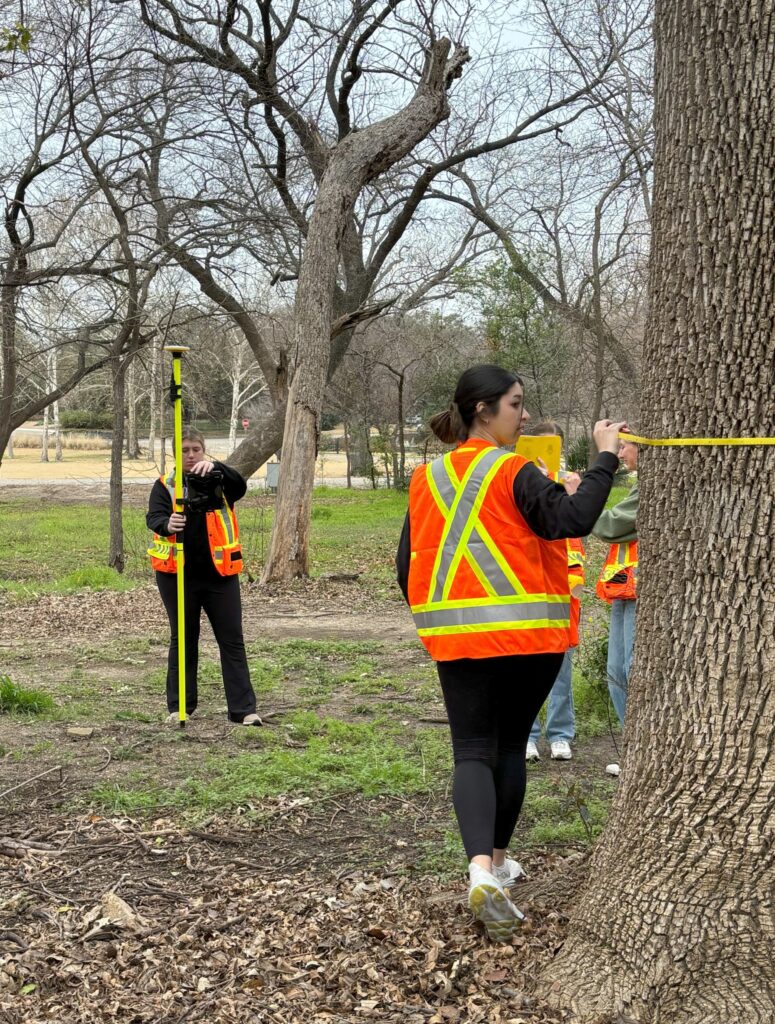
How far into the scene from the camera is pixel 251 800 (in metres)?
4.89

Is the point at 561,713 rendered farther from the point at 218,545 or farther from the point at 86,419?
the point at 86,419

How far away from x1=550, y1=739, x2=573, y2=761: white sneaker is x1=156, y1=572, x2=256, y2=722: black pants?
Answer: 75.3 inches

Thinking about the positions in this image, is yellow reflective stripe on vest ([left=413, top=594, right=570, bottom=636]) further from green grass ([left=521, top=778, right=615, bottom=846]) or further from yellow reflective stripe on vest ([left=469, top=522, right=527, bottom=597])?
green grass ([left=521, top=778, right=615, bottom=846])

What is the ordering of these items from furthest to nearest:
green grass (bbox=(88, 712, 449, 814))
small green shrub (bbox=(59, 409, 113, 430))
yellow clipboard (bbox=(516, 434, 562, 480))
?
small green shrub (bbox=(59, 409, 113, 430)), green grass (bbox=(88, 712, 449, 814)), yellow clipboard (bbox=(516, 434, 562, 480))

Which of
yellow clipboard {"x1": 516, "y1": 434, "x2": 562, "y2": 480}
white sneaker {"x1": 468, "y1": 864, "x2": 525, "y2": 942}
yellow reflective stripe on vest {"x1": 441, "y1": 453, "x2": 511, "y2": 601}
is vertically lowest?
white sneaker {"x1": 468, "y1": 864, "x2": 525, "y2": 942}

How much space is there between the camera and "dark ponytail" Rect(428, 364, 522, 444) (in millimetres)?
3549

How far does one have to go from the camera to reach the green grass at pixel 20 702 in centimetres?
651

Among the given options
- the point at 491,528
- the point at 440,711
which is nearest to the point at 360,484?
the point at 440,711

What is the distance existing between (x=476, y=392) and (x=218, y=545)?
314 cm

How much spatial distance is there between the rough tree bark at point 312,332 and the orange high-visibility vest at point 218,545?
22.0ft

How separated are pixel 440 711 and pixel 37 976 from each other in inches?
144

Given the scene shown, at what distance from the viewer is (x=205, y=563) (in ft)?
21.0

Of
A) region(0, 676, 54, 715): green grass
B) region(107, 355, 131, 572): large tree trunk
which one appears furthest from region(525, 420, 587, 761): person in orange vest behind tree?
region(107, 355, 131, 572): large tree trunk

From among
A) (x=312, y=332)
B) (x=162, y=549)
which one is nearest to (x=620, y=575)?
(x=162, y=549)
